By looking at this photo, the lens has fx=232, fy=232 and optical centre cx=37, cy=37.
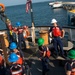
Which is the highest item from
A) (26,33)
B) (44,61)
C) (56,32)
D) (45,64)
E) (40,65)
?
(56,32)

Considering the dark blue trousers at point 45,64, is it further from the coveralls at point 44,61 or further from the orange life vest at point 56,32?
the orange life vest at point 56,32

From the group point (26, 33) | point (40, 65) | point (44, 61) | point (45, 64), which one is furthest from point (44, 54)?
point (26, 33)

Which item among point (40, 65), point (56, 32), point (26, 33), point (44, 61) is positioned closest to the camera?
point (44, 61)

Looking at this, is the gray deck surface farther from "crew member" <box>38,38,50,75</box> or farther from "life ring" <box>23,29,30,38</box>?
"life ring" <box>23,29,30,38</box>

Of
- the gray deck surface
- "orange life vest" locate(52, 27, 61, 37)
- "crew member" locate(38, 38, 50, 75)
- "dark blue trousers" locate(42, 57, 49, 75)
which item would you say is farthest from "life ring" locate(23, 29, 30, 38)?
"dark blue trousers" locate(42, 57, 49, 75)

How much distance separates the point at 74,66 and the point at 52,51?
4.13 m

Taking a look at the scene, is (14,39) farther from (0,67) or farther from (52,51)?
(0,67)

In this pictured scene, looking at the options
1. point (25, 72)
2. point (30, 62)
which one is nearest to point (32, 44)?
point (30, 62)

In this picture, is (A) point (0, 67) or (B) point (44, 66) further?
(B) point (44, 66)

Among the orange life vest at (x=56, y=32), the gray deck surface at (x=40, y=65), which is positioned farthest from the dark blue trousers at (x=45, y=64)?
the orange life vest at (x=56, y=32)

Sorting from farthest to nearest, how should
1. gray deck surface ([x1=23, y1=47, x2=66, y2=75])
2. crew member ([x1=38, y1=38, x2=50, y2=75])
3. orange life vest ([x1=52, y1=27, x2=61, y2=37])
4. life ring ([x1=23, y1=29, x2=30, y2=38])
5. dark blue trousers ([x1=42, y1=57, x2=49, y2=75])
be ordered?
1. life ring ([x1=23, y1=29, x2=30, y2=38])
2. orange life vest ([x1=52, y1=27, x2=61, y2=37])
3. gray deck surface ([x1=23, y1=47, x2=66, y2=75])
4. dark blue trousers ([x1=42, y1=57, x2=49, y2=75])
5. crew member ([x1=38, y1=38, x2=50, y2=75])

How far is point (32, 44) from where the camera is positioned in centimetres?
1241

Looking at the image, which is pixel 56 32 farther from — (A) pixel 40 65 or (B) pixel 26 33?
(B) pixel 26 33

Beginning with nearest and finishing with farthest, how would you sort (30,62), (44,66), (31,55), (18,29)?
1. (44,66)
2. (30,62)
3. (31,55)
4. (18,29)
